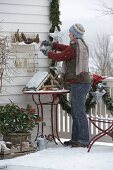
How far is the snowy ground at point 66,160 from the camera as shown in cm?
635

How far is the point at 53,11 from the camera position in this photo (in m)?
8.59

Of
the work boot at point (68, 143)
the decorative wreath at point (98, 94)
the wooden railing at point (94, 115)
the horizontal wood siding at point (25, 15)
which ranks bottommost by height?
the work boot at point (68, 143)

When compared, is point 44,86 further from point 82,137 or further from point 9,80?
point 82,137

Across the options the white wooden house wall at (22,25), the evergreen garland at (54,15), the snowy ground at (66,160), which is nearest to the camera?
the snowy ground at (66,160)

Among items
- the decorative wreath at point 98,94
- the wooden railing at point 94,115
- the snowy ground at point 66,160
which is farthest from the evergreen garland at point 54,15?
the snowy ground at point 66,160

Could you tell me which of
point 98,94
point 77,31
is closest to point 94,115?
point 98,94

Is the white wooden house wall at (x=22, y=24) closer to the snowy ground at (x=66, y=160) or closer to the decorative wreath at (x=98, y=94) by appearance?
the decorative wreath at (x=98, y=94)

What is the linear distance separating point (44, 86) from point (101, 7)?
11.6 meters

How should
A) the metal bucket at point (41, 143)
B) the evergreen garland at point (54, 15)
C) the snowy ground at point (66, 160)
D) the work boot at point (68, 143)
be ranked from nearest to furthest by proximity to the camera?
the snowy ground at point (66, 160), the metal bucket at point (41, 143), the work boot at point (68, 143), the evergreen garland at point (54, 15)

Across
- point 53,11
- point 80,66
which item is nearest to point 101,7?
point 53,11

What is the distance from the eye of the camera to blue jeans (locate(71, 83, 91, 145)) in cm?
753

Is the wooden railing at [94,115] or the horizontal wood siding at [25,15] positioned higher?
the horizontal wood siding at [25,15]

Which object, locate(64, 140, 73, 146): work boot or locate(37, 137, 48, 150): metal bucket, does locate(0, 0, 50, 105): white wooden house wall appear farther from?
locate(64, 140, 73, 146): work boot

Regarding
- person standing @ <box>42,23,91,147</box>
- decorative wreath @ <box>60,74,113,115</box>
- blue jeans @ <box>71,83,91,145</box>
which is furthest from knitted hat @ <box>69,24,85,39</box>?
decorative wreath @ <box>60,74,113,115</box>
